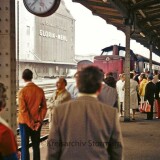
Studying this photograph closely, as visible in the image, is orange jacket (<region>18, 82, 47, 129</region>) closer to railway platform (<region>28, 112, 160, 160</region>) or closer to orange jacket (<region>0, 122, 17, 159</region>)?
railway platform (<region>28, 112, 160, 160</region>)

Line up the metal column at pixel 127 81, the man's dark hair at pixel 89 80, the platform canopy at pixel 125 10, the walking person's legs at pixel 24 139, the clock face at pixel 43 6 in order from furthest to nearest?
the metal column at pixel 127 81, the platform canopy at pixel 125 10, the walking person's legs at pixel 24 139, the clock face at pixel 43 6, the man's dark hair at pixel 89 80

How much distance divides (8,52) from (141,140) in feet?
18.3

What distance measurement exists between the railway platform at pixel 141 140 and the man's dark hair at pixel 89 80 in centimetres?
439

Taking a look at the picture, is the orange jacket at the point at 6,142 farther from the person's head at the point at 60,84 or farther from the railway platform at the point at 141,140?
the railway platform at the point at 141,140

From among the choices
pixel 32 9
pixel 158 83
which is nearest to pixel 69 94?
pixel 32 9

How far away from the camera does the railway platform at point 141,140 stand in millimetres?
7312

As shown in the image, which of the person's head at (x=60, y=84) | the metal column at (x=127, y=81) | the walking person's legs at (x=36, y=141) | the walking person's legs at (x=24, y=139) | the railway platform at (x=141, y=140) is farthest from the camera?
the metal column at (x=127, y=81)

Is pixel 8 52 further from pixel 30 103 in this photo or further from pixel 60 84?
pixel 60 84

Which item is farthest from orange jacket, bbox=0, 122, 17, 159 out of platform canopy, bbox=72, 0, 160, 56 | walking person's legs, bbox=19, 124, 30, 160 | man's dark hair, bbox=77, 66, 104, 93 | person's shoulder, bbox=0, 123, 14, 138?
platform canopy, bbox=72, 0, 160, 56

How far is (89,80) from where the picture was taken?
8.89 ft

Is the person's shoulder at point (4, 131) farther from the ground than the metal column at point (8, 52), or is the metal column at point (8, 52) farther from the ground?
the metal column at point (8, 52)

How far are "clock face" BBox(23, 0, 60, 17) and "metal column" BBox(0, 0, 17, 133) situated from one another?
34.9 inches

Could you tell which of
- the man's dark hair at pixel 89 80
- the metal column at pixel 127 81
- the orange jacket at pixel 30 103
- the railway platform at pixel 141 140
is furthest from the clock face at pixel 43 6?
the metal column at pixel 127 81

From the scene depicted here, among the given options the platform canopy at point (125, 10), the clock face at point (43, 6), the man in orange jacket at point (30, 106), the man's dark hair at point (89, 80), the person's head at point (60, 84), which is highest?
the platform canopy at point (125, 10)
